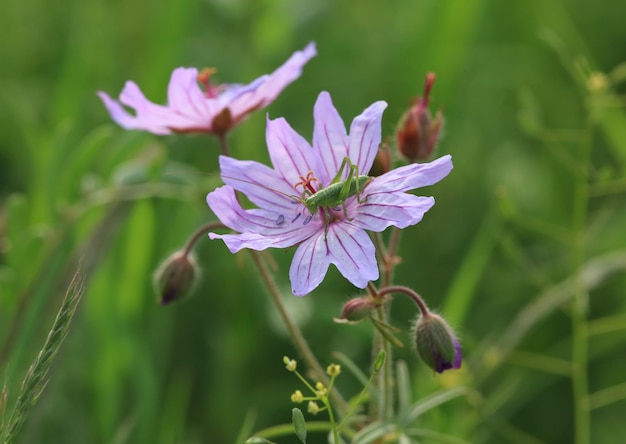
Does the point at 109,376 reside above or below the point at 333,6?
below

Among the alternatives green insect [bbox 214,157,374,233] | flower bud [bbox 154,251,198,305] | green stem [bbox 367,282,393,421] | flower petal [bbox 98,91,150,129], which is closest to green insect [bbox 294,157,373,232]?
green insect [bbox 214,157,374,233]

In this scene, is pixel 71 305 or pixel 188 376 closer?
pixel 71 305

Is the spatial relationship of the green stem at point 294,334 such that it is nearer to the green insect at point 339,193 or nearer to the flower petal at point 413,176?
the green insect at point 339,193

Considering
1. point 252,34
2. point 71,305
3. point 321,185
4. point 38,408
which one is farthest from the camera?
point 252,34

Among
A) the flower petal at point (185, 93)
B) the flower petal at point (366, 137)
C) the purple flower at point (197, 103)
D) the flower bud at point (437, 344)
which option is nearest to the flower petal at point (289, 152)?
the flower petal at point (366, 137)

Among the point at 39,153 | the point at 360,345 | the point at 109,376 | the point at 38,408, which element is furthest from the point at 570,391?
the point at 39,153

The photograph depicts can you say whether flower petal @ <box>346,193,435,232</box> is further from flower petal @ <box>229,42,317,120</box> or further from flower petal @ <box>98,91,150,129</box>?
flower petal @ <box>98,91,150,129</box>

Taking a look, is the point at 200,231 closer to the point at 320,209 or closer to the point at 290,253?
the point at 320,209

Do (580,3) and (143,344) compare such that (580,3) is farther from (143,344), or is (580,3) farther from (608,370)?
(143,344)
